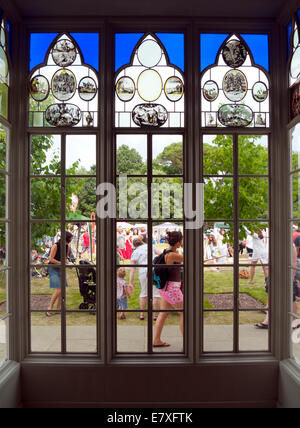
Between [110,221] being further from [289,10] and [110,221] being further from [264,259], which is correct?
[289,10]

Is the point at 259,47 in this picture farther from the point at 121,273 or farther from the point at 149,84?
the point at 121,273

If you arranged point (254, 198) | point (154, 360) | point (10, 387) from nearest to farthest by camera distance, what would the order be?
point (10, 387) → point (154, 360) → point (254, 198)

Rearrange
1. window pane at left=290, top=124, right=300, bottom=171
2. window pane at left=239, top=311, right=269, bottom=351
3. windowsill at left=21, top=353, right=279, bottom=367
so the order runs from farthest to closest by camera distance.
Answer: window pane at left=239, top=311, right=269, bottom=351, windowsill at left=21, top=353, right=279, bottom=367, window pane at left=290, top=124, right=300, bottom=171

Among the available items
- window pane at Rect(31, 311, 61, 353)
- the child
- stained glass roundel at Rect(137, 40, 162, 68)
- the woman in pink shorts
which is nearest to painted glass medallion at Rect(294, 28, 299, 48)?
stained glass roundel at Rect(137, 40, 162, 68)

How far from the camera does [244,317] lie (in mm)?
2865

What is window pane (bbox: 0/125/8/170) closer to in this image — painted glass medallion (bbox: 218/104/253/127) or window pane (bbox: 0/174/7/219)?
window pane (bbox: 0/174/7/219)

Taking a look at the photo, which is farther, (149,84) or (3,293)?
(149,84)

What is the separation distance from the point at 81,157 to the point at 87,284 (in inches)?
45.6

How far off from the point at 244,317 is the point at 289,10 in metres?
2.69

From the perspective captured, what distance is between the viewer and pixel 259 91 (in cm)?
289

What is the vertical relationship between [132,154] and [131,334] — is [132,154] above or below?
above

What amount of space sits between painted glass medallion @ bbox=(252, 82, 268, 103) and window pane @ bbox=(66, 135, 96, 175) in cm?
154

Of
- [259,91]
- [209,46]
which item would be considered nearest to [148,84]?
[209,46]

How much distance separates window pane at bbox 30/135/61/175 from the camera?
113 inches
